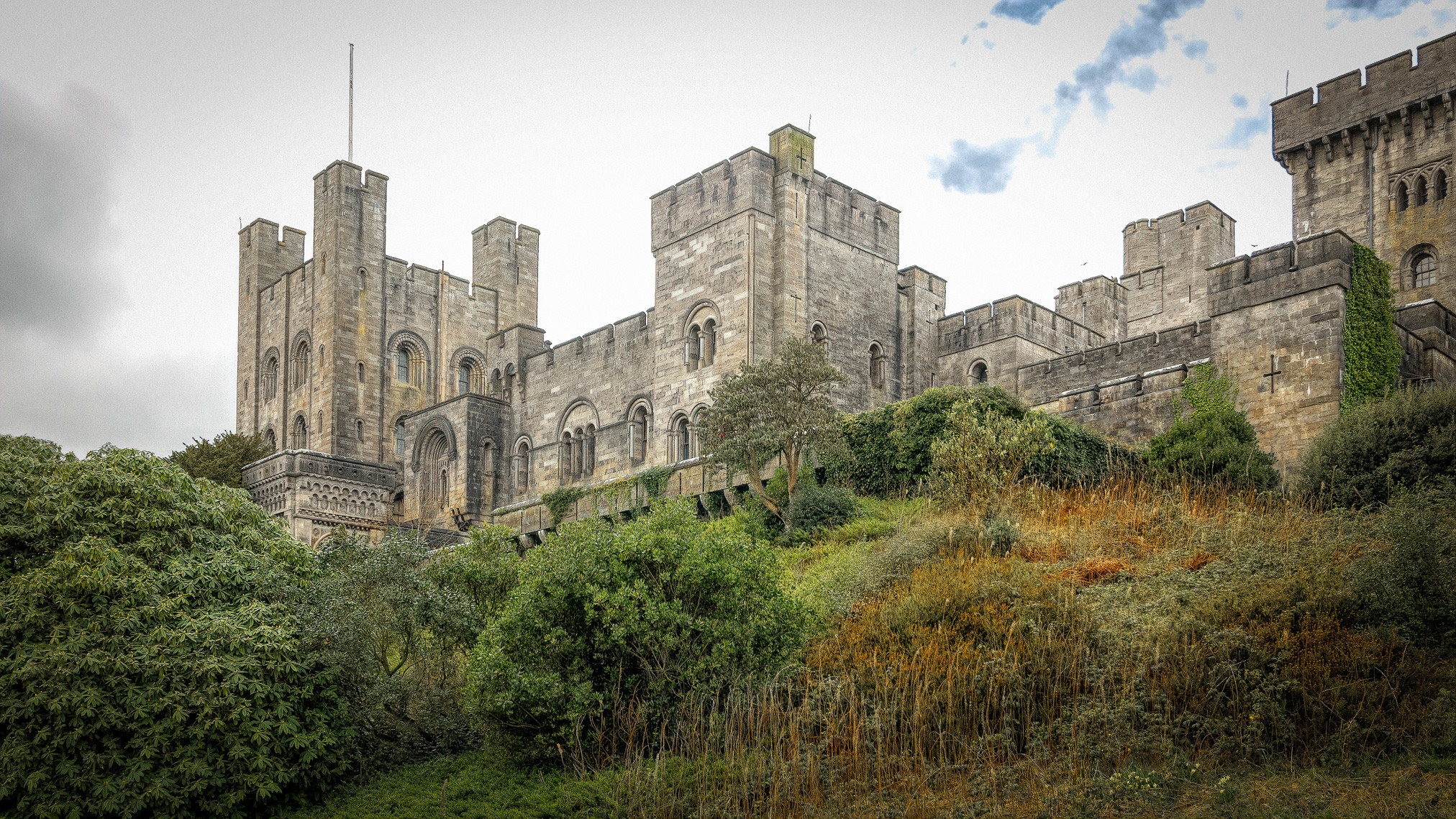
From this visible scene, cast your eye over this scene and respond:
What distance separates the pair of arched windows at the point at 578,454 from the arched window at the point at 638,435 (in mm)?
1706

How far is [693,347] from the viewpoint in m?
30.8

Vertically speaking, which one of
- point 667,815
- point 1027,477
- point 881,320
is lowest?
point 667,815

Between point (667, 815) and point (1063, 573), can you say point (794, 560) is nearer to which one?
point (1063, 573)

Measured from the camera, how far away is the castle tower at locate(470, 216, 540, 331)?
44.1 metres

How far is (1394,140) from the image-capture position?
29344 millimetres

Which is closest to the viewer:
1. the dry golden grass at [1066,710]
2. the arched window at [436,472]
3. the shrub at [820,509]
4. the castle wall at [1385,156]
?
the dry golden grass at [1066,710]

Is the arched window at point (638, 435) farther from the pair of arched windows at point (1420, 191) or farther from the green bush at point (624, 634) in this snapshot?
the green bush at point (624, 634)

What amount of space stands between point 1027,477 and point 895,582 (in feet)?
18.3

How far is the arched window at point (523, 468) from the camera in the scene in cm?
3588

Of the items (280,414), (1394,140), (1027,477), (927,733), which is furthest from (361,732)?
(280,414)

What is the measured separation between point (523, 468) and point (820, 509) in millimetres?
18397

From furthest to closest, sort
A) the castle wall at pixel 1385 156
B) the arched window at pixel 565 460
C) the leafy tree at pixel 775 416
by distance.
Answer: the arched window at pixel 565 460 < the castle wall at pixel 1385 156 < the leafy tree at pixel 775 416

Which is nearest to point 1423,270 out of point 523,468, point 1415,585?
point 1415,585

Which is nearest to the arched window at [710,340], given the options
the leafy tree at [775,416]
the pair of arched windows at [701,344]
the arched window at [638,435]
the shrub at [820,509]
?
the pair of arched windows at [701,344]
